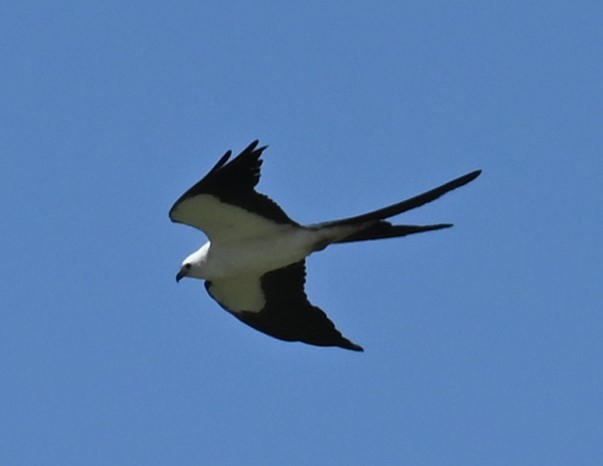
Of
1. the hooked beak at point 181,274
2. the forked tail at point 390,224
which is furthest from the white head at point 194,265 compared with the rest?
the forked tail at point 390,224

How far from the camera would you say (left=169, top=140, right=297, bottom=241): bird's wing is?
1719 cm

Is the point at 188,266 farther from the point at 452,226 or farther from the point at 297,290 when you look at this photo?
the point at 452,226

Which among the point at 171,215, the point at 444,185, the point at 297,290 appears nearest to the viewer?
the point at 444,185

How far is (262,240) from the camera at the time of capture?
18.0 m

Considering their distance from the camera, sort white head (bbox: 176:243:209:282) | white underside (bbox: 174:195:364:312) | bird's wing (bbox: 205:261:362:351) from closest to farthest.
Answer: white underside (bbox: 174:195:364:312), white head (bbox: 176:243:209:282), bird's wing (bbox: 205:261:362:351)

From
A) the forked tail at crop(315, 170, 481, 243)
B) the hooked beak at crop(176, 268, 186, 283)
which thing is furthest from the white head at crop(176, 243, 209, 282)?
the forked tail at crop(315, 170, 481, 243)

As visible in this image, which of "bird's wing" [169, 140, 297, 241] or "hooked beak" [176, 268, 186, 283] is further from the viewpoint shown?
"hooked beak" [176, 268, 186, 283]

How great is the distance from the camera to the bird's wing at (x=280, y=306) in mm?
19109

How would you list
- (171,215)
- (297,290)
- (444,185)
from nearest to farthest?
1. (444,185)
2. (171,215)
3. (297,290)

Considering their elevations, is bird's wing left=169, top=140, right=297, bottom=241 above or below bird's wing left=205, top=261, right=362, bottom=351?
above

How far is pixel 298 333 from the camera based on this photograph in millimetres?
19234

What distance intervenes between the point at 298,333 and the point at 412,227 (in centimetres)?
211

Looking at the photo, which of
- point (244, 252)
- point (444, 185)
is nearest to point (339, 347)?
point (244, 252)

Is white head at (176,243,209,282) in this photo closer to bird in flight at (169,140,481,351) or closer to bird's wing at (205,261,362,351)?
bird in flight at (169,140,481,351)
